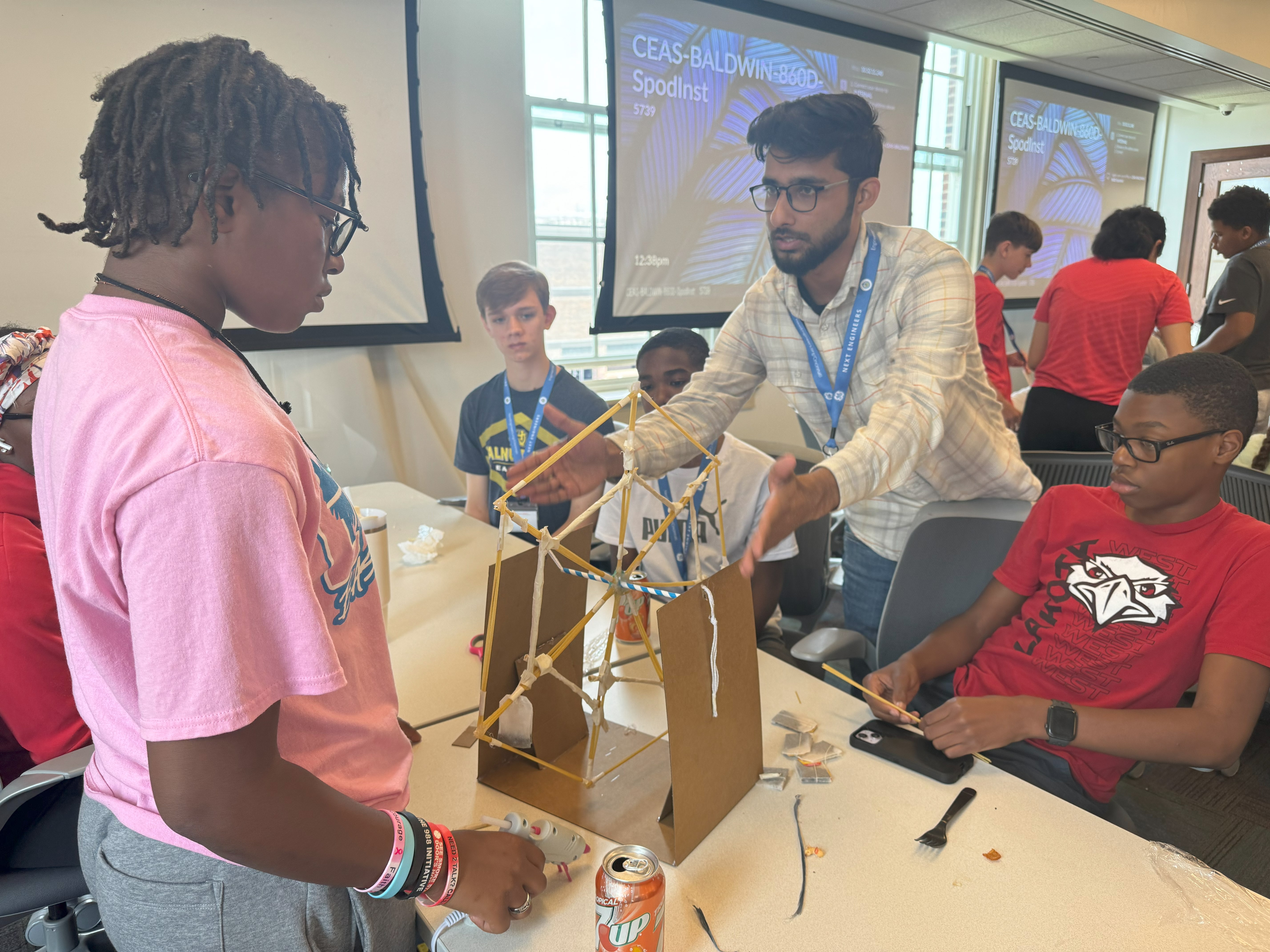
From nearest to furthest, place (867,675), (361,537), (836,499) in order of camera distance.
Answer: (361,537) < (836,499) < (867,675)

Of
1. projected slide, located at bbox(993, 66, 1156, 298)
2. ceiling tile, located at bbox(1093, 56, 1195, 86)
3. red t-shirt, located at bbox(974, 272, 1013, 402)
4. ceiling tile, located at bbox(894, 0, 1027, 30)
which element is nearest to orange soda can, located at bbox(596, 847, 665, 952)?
red t-shirt, located at bbox(974, 272, 1013, 402)

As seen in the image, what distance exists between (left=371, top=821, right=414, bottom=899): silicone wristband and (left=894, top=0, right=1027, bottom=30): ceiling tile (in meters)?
5.38

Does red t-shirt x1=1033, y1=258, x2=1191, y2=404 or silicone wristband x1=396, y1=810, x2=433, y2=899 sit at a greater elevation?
red t-shirt x1=1033, y1=258, x2=1191, y2=404

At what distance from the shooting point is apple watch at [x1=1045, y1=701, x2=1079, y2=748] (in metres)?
1.22

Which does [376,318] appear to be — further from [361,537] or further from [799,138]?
[361,537]

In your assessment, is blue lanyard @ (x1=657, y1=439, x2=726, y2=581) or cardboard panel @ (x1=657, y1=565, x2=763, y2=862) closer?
cardboard panel @ (x1=657, y1=565, x2=763, y2=862)

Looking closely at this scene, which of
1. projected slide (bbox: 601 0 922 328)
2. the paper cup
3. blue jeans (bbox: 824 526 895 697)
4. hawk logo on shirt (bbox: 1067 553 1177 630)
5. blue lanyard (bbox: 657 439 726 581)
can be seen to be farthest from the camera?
projected slide (bbox: 601 0 922 328)

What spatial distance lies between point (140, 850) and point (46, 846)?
2.50ft

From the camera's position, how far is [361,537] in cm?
83

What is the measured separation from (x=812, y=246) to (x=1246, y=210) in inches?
127

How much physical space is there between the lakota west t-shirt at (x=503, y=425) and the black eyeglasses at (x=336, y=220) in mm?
1788

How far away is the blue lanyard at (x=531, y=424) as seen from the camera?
2686 mm

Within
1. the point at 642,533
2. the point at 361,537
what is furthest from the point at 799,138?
the point at 361,537

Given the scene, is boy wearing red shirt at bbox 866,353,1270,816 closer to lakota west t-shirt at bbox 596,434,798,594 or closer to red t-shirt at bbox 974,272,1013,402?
lakota west t-shirt at bbox 596,434,798,594
